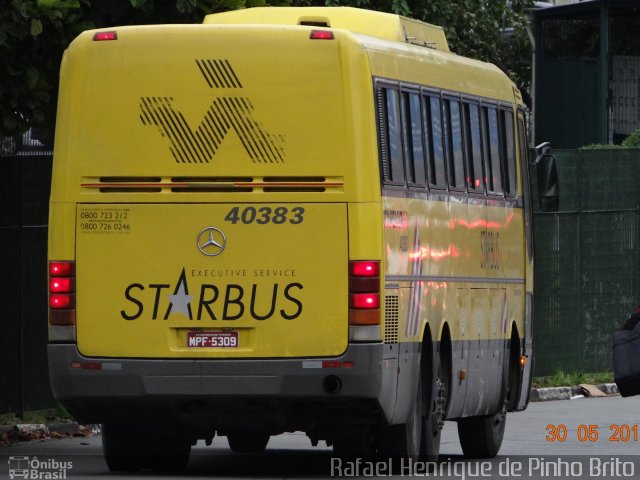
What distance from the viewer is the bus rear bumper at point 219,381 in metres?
13.0

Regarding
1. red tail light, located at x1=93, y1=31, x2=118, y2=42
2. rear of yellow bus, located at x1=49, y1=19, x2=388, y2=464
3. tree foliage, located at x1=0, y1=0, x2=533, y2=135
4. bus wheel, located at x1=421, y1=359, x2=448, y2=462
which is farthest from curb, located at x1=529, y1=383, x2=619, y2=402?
red tail light, located at x1=93, y1=31, x2=118, y2=42

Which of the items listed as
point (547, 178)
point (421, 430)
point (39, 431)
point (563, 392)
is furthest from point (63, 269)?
point (563, 392)

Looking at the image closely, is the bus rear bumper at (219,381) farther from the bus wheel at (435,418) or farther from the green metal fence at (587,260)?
the green metal fence at (587,260)

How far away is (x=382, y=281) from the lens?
13062mm

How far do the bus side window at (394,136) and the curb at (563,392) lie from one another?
11.3m

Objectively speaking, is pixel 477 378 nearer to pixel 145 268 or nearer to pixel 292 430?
pixel 292 430

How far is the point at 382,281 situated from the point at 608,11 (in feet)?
77.4

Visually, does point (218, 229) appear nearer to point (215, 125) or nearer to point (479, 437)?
point (215, 125)

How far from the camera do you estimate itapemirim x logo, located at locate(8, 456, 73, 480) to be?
14094 mm

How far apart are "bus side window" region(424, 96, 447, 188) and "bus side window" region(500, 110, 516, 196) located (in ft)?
7.16

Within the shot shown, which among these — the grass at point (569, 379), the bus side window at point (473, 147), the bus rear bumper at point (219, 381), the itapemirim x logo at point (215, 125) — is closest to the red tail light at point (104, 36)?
the itapemirim x logo at point (215, 125)

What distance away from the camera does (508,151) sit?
57.1 ft

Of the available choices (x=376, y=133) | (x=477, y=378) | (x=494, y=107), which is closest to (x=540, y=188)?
(x=494, y=107)

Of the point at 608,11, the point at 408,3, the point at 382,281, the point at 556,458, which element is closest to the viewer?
the point at 382,281
